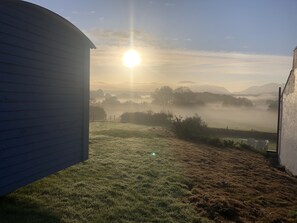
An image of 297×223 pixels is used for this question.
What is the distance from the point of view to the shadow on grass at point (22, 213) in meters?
6.55

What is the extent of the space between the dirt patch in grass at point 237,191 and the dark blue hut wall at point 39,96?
3928 millimetres

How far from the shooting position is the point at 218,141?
2406 centimetres

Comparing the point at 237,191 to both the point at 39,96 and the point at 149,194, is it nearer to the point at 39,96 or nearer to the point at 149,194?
the point at 149,194

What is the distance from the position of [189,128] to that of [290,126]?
10.8 meters

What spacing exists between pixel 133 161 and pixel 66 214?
6329mm

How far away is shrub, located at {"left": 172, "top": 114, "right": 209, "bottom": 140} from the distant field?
11.8m

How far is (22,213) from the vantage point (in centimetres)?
688

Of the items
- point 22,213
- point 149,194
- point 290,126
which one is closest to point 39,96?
point 22,213

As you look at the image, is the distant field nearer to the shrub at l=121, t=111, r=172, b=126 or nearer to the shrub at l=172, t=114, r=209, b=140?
the shrub at l=172, t=114, r=209, b=140

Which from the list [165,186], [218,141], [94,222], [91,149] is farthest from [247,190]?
[218,141]

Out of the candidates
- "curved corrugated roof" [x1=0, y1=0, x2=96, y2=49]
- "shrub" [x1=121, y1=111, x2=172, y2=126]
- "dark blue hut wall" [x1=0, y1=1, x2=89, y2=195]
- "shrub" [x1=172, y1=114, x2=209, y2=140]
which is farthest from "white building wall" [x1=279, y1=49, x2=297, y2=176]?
"shrub" [x1=121, y1=111, x2=172, y2=126]

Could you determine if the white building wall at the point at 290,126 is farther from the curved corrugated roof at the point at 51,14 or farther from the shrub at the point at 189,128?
the curved corrugated roof at the point at 51,14

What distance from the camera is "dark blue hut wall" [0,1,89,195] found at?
683 centimetres

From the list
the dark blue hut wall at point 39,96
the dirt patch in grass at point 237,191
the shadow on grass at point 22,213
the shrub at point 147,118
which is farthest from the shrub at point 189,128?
the shadow on grass at point 22,213
